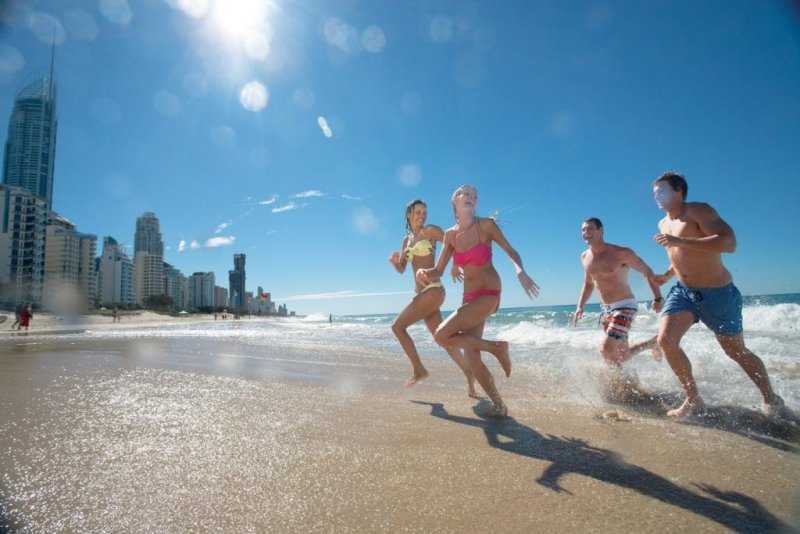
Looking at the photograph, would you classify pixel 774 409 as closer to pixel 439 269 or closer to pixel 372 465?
pixel 439 269

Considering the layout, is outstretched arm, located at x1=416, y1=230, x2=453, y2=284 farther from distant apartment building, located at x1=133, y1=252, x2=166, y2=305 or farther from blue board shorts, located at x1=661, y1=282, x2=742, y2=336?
distant apartment building, located at x1=133, y1=252, x2=166, y2=305

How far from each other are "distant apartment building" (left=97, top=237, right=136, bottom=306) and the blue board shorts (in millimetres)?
131007

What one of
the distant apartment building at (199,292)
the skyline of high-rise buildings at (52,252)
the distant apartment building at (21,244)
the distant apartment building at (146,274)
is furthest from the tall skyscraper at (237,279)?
the distant apartment building at (21,244)

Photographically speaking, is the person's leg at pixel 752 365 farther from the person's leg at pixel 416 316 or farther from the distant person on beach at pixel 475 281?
the person's leg at pixel 416 316

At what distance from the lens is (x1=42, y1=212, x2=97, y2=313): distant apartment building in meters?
76.2

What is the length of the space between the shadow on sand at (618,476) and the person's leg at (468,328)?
688 millimetres

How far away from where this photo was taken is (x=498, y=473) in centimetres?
203

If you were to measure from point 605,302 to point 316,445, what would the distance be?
4.15 metres

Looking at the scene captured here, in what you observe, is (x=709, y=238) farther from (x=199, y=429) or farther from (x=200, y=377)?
(x=200, y=377)

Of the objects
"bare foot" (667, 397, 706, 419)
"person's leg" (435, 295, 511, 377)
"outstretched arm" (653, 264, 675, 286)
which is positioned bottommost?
"bare foot" (667, 397, 706, 419)

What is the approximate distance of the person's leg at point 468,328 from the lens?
3.50 meters

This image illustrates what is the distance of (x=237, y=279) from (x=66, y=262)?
73986mm

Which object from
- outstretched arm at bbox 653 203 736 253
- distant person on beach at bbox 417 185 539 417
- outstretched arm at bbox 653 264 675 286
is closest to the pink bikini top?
distant person on beach at bbox 417 185 539 417

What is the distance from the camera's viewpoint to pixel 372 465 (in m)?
2.09
